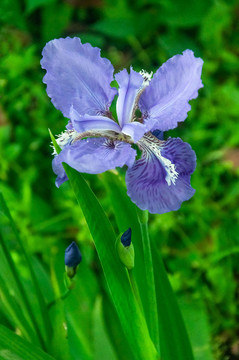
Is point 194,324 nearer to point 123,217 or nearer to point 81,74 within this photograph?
point 123,217

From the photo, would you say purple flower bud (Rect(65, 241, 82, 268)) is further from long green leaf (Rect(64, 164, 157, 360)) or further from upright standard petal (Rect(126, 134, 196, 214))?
upright standard petal (Rect(126, 134, 196, 214))

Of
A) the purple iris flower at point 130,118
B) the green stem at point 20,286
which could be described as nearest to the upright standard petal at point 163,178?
the purple iris flower at point 130,118

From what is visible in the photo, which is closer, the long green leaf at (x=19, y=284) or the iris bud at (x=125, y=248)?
the iris bud at (x=125, y=248)

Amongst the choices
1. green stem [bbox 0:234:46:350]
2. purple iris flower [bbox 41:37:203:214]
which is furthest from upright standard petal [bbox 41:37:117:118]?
green stem [bbox 0:234:46:350]

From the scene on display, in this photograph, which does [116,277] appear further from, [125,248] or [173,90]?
[173,90]

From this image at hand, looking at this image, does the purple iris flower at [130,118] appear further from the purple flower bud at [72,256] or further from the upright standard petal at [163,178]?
the purple flower bud at [72,256]

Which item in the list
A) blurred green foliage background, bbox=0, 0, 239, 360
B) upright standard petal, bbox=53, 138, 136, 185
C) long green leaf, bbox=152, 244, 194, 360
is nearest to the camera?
upright standard petal, bbox=53, 138, 136, 185
